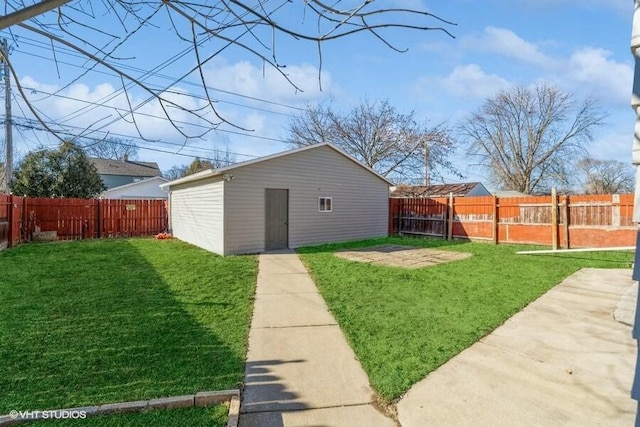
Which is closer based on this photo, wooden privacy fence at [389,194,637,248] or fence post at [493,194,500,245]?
wooden privacy fence at [389,194,637,248]

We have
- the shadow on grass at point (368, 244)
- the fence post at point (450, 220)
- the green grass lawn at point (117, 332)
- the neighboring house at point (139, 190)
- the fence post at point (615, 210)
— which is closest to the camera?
the green grass lawn at point (117, 332)

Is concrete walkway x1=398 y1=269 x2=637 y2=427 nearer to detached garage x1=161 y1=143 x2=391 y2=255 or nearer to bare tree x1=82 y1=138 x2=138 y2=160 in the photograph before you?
bare tree x1=82 y1=138 x2=138 y2=160

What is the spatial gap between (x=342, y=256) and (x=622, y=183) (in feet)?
124

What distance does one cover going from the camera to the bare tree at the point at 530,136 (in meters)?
29.0

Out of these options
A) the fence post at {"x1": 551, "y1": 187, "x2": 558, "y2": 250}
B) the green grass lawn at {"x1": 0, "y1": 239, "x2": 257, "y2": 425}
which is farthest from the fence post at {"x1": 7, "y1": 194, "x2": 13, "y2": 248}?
the fence post at {"x1": 551, "y1": 187, "x2": 558, "y2": 250}

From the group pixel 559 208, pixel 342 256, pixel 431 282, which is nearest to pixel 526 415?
pixel 431 282

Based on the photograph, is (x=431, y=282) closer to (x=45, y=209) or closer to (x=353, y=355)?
(x=353, y=355)

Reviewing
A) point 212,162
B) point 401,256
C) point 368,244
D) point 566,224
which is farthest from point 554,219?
point 212,162

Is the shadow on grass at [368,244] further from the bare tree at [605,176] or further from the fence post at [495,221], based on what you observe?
the bare tree at [605,176]

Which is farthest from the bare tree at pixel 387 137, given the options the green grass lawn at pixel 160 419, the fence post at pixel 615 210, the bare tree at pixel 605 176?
the green grass lawn at pixel 160 419

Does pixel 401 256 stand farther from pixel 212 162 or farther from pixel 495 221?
pixel 212 162

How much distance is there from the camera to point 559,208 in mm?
11055

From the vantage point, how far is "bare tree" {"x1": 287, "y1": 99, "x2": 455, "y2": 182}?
81.1 ft

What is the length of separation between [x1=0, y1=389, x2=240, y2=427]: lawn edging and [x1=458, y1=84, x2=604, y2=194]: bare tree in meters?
30.9
